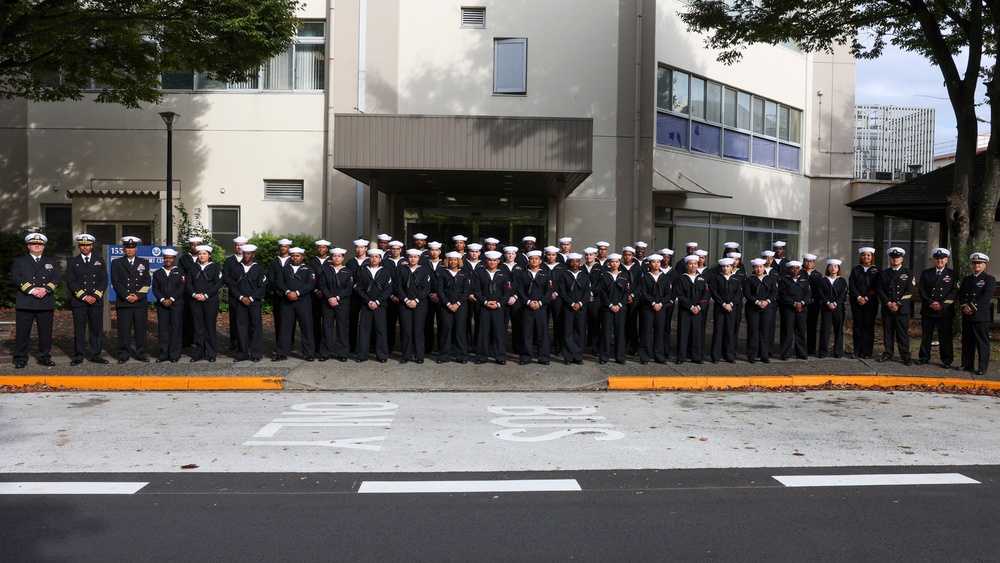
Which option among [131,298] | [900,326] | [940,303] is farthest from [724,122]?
[131,298]

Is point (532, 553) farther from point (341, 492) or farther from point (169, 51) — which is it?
point (169, 51)

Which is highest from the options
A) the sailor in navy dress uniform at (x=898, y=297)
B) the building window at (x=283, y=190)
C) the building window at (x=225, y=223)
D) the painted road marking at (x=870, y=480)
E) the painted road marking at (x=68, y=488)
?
the building window at (x=283, y=190)

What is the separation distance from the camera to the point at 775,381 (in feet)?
39.2

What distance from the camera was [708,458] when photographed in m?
7.34

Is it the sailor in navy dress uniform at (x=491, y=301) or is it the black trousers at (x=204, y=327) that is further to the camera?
the sailor in navy dress uniform at (x=491, y=301)

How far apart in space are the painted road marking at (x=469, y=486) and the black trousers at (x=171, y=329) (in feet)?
23.4

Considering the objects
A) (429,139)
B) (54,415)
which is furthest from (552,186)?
(54,415)

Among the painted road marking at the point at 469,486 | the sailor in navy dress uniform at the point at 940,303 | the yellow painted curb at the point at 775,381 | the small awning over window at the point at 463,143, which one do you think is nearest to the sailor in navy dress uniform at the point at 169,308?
the small awning over window at the point at 463,143

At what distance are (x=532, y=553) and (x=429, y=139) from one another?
11.7 m

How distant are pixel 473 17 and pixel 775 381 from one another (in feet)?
43.0

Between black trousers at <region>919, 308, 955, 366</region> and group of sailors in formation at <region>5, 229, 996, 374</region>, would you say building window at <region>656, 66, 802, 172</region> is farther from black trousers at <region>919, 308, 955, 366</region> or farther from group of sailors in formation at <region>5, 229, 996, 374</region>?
black trousers at <region>919, 308, 955, 366</region>

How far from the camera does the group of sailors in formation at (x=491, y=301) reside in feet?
41.4

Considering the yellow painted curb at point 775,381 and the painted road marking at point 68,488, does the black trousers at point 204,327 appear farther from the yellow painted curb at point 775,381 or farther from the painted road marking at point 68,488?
the painted road marking at point 68,488

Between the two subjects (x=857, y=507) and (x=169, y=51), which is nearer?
(x=857, y=507)
